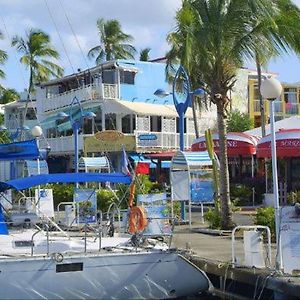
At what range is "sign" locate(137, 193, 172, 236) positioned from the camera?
564 inches

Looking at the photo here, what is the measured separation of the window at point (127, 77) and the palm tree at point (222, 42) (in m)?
24.7

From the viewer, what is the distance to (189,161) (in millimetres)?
23969

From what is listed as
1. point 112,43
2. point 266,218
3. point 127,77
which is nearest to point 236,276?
point 266,218

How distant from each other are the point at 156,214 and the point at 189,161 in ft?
15.7

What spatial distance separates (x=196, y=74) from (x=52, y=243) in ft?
32.6

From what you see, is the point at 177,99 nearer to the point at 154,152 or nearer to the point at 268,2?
the point at 268,2

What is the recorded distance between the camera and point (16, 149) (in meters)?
17.0

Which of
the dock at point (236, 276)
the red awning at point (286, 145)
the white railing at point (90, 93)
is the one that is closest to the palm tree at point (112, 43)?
the white railing at point (90, 93)

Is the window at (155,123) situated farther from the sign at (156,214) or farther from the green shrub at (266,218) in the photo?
the green shrub at (266,218)

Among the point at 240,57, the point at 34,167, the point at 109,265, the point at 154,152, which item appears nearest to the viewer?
the point at 109,265

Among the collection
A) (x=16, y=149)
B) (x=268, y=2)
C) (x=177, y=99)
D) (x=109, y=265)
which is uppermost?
(x=268, y=2)

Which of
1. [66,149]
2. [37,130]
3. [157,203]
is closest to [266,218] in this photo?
[157,203]

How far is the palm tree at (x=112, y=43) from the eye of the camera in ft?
207

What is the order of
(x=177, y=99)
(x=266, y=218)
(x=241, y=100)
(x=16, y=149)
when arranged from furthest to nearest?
(x=241, y=100)
(x=177, y=99)
(x=266, y=218)
(x=16, y=149)
